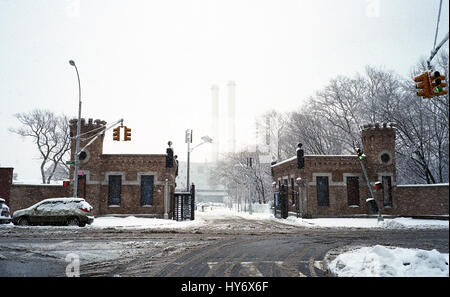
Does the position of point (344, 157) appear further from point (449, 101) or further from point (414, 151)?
point (449, 101)

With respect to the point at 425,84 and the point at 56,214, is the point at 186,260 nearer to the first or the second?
the point at 425,84

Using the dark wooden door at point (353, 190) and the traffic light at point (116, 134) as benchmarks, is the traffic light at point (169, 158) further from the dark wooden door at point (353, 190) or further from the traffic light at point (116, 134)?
the dark wooden door at point (353, 190)

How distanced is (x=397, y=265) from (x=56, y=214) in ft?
60.7

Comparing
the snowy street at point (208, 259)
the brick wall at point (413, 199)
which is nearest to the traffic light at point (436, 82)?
the snowy street at point (208, 259)

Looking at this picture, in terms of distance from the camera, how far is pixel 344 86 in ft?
127

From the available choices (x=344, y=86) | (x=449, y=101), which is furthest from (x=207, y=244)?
(x=344, y=86)

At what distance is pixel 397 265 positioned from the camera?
5.26 meters

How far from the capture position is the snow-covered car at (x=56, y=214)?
18422 mm

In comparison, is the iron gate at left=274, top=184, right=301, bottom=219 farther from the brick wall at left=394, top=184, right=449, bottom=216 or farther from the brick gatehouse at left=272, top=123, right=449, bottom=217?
the brick wall at left=394, top=184, right=449, bottom=216

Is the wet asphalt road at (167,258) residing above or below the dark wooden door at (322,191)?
below

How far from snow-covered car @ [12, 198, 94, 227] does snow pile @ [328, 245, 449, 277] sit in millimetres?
16306

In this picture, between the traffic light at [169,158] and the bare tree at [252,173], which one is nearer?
the traffic light at [169,158]

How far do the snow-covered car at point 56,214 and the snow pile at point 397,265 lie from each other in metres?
16.3
